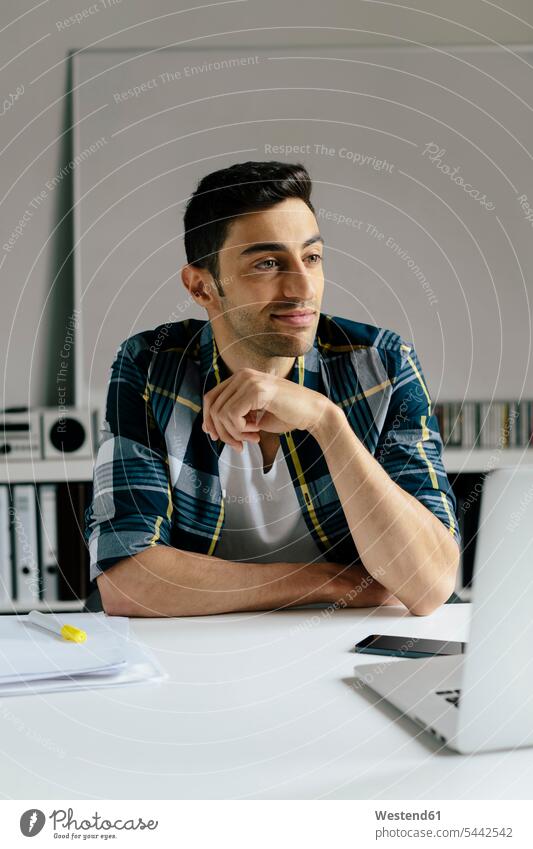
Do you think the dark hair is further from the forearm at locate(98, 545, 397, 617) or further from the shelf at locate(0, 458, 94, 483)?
the shelf at locate(0, 458, 94, 483)

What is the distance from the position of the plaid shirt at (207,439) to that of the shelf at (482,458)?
0.87 meters

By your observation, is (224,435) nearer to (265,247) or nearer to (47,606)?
(265,247)

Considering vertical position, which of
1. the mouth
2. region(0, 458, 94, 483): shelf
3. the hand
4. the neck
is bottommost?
region(0, 458, 94, 483): shelf

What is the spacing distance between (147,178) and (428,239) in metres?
0.73

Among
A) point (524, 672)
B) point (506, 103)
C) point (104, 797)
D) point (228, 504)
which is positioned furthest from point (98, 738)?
point (506, 103)

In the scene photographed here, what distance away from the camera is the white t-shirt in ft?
3.44

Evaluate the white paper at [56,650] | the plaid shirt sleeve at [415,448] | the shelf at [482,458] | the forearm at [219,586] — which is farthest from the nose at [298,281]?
the shelf at [482,458]

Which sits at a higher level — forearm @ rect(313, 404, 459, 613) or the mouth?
the mouth

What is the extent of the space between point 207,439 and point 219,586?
272 mm

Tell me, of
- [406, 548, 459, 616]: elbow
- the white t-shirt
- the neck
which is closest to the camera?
[406, 548, 459, 616]: elbow

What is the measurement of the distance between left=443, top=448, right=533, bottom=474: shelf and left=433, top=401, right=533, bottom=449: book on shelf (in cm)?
2

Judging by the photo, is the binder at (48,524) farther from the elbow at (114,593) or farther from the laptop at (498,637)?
the laptop at (498,637)

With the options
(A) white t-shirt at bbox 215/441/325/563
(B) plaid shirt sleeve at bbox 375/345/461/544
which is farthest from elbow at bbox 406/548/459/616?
(A) white t-shirt at bbox 215/441/325/563

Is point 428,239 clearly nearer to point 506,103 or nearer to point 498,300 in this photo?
point 498,300
